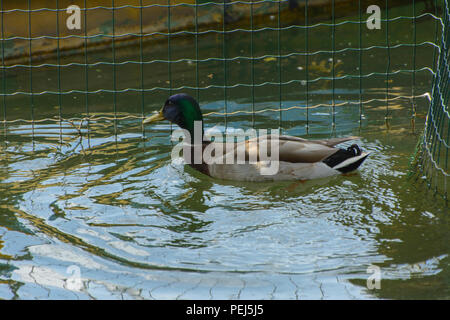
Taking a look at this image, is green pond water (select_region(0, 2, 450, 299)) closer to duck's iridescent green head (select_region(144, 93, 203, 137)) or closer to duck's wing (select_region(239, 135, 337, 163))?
duck's wing (select_region(239, 135, 337, 163))

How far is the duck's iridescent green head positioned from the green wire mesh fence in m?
0.46

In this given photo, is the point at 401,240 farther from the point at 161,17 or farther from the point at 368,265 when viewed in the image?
the point at 161,17

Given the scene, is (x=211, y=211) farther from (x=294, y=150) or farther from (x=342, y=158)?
(x=342, y=158)

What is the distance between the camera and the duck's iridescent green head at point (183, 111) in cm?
669

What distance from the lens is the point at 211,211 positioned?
5.56 metres

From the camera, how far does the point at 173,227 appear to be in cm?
528

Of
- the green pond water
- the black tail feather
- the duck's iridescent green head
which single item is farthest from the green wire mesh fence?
the black tail feather

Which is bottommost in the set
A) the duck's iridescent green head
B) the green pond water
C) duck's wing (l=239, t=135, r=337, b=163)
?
the green pond water

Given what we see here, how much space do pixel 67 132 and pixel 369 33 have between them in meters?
4.21

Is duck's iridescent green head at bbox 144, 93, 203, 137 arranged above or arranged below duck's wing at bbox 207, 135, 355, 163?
above

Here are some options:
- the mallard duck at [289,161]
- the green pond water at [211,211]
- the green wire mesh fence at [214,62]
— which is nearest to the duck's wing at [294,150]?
the mallard duck at [289,161]

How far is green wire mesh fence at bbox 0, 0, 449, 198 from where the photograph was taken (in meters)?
7.72
